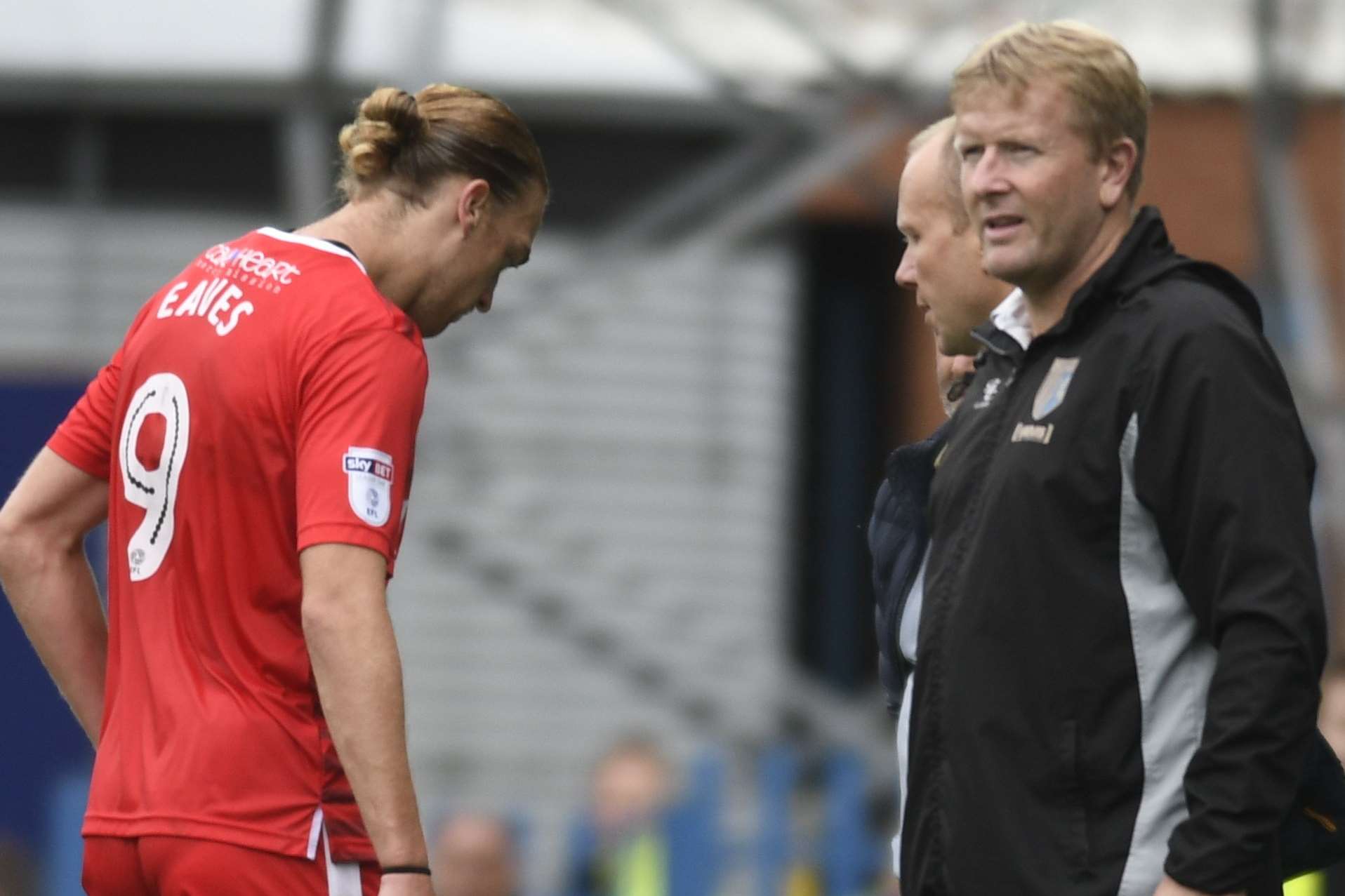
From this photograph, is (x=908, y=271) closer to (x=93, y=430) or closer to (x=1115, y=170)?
(x=1115, y=170)

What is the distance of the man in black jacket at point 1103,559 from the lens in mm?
2646

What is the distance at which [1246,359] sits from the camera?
2717 millimetres

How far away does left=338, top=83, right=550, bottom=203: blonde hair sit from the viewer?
11.0ft

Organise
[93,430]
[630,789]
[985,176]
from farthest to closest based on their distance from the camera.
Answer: [630,789] < [93,430] < [985,176]

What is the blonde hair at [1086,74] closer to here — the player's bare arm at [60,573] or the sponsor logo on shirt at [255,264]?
the sponsor logo on shirt at [255,264]

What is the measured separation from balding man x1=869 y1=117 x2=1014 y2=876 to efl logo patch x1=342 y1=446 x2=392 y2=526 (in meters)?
0.76

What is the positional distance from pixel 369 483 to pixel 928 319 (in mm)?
958

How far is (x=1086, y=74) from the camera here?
9.53ft

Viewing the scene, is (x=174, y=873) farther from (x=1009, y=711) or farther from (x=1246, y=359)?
(x=1246, y=359)

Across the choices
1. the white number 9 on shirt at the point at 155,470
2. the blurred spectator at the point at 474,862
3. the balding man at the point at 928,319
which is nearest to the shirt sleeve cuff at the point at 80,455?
the white number 9 on shirt at the point at 155,470

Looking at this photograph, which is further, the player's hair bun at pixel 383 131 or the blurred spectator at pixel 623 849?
the blurred spectator at pixel 623 849

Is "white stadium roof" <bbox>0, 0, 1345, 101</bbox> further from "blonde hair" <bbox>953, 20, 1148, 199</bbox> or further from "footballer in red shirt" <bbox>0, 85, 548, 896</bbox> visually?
"blonde hair" <bbox>953, 20, 1148, 199</bbox>

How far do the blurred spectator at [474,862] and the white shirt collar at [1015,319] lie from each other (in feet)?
13.0

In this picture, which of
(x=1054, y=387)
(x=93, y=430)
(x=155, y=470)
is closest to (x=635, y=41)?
(x=93, y=430)
